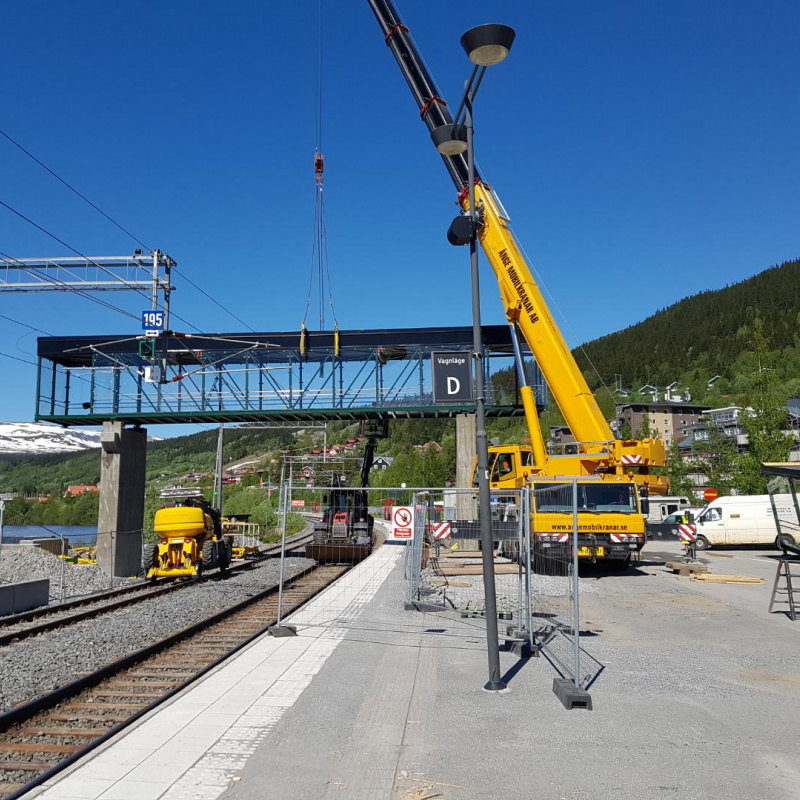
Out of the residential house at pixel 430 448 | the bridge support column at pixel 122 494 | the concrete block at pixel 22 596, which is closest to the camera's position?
the concrete block at pixel 22 596

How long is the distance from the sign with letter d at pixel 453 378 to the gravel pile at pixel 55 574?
1284 centimetres

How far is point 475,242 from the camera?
28.9 feet

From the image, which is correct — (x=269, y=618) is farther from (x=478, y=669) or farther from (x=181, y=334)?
(x=181, y=334)

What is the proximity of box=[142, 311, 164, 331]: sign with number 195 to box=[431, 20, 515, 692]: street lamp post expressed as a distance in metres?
18.2

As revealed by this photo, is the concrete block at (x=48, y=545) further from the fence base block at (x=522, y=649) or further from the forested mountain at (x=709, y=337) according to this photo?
the forested mountain at (x=709, y=337)

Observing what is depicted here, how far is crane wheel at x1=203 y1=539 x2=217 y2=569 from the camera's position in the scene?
64.1 feet

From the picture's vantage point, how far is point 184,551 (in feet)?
63.3

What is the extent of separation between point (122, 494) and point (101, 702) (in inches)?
843

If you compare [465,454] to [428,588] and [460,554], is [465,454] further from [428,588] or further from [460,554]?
[428,588]

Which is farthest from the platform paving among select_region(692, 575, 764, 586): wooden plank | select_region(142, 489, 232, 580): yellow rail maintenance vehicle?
select_region(142, 489, 232, 580): yellow rail maintenance vehicle

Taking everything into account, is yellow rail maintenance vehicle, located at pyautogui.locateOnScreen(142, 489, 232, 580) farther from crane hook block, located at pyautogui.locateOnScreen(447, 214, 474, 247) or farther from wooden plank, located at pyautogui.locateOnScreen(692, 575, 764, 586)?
wooden plank, located at pyautogui.locateOnScreen(692, 575, 764, 586)

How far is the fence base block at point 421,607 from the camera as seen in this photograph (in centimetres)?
1357

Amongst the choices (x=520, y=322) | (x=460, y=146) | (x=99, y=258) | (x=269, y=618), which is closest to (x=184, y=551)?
(x=269, y=618)

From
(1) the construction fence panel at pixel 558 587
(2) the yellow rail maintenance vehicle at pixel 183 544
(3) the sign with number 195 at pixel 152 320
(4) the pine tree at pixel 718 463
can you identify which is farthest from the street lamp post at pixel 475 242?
(4) the pine tree at pixel 718 463
